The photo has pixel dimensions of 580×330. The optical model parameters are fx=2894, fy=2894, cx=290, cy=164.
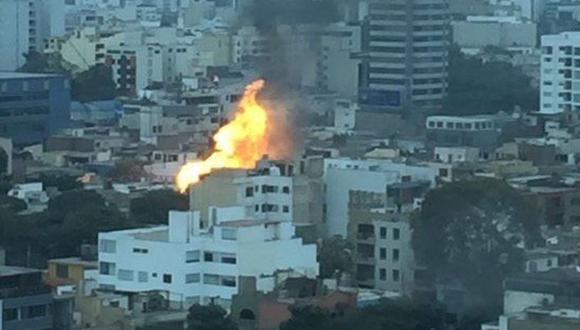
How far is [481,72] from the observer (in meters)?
40.5

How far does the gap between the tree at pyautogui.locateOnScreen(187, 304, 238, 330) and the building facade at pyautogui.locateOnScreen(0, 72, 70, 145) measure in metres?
13.5

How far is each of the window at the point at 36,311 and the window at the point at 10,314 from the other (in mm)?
103

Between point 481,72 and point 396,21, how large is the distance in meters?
1.57

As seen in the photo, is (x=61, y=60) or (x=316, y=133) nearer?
(x=316, y=133)

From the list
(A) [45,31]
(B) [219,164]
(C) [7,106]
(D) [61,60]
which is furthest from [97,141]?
(A) [45,31]

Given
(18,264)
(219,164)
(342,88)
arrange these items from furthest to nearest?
(342,88) < (219,164) < (18,264)

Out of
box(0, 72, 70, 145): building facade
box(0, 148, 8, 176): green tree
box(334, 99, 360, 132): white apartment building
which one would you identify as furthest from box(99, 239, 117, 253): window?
box(334, 99, 360, 132): white apartment building

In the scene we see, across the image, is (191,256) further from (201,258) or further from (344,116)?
(344,116)

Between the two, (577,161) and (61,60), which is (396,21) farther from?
(577,161)

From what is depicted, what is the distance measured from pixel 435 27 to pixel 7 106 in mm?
9159

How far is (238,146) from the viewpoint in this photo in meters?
26.8

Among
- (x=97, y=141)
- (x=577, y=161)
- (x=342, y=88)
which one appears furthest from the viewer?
(x=342, y=88)

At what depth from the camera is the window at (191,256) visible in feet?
67.0

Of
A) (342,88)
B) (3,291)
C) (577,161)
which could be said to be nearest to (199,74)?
(342,88)
